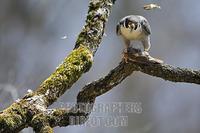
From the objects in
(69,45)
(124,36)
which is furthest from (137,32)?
(69,45)

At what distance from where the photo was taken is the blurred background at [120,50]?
2.49m

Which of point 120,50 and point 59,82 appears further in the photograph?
point 120,50

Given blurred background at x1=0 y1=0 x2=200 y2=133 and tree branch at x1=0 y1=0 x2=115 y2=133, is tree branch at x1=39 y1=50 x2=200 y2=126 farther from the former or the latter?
blurred background at x1=0 y1=0 x2=200 y2=133

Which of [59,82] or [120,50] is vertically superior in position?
[120,50]

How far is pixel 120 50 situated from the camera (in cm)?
249

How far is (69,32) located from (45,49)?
271mm

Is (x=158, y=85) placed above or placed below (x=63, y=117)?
above

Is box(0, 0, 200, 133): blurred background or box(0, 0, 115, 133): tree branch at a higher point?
box(0, 0, 200, 133): blurred background

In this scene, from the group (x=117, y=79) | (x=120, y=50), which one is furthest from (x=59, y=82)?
(x=120, y=50)

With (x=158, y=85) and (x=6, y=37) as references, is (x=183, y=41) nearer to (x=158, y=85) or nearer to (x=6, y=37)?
(x=158, y=85)

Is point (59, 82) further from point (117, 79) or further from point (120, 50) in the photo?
point (120, 50)

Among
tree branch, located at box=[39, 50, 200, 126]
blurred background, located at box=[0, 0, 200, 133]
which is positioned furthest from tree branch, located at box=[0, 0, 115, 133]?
blurred background, located at box=[0, 0, 200, 133]

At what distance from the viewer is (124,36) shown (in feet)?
3.85

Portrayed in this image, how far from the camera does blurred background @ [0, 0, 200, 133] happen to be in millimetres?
2494
